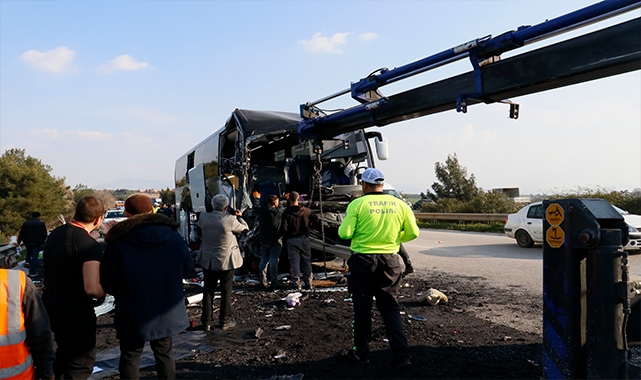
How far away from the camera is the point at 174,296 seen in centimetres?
377

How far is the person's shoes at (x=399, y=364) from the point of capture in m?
4.37

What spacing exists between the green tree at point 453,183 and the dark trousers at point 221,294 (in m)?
28.6

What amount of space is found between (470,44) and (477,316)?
3.55m

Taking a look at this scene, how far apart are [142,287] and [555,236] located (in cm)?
289

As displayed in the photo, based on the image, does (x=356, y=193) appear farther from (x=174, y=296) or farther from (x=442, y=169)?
(x=442, y=169)

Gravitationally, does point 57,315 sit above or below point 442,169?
below

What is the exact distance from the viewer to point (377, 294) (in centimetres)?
462

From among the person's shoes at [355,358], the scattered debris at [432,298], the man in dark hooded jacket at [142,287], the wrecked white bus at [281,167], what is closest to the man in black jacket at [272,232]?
the wrecked white bus at [281,167]

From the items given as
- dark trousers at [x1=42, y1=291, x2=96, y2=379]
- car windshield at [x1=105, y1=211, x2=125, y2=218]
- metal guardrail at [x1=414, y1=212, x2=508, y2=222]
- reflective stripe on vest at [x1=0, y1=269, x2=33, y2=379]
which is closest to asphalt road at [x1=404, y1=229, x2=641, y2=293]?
metal guardrail at [x1=414, y1=212, x2=508, y2=222]

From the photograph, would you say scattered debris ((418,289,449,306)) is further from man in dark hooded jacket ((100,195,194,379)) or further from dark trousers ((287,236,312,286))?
man in dark hooded jacket ((100,195,194,379))

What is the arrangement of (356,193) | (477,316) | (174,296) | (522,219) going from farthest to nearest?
(522,219), (356,193), (477,316), (174,296)

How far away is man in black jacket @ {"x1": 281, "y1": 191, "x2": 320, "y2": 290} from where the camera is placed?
8688 millimetres

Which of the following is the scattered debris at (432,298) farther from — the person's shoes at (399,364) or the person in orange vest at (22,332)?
the person in orange vest at (22,332)

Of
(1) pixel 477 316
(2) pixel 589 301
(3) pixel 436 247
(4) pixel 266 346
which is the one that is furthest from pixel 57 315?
(3) pixel 436 247
